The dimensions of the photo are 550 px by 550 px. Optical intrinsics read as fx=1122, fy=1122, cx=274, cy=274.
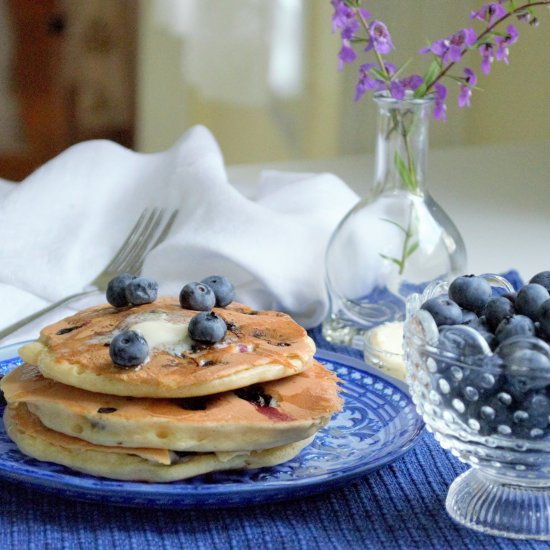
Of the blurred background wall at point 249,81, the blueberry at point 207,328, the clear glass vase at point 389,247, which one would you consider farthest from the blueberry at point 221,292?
the blurred background wall at point 249,81

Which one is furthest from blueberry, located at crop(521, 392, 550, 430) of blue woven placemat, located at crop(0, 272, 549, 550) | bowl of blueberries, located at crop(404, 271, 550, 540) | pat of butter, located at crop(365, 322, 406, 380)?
pat of butter, located at crop(365, 322, 406, 380)

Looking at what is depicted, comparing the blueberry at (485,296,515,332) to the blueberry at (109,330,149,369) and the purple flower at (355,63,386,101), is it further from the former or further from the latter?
the purple flower at (355,63,386,101)

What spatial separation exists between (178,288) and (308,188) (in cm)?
32

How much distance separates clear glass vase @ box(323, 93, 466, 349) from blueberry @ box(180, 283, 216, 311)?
367mm

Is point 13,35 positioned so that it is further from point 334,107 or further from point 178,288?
Answer: point 178,288

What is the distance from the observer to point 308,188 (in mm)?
1641

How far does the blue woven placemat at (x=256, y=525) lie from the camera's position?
2.68ft

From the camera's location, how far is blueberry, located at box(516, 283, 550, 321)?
2.81 feet

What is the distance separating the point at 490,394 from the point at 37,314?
0.72 m

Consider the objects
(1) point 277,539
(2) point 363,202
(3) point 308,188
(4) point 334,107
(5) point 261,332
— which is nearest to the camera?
(1) point 277,539

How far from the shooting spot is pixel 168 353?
35.8 inches

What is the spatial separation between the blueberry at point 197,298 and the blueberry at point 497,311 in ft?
0.86

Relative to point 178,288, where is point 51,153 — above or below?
below

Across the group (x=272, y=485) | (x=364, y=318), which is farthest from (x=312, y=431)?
(x=364, y=318)
